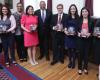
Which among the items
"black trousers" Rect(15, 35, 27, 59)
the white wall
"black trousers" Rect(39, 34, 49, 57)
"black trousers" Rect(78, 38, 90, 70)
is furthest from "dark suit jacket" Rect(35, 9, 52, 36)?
"black trousers" Rect(78, 38, 90, 70)

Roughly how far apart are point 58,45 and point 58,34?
12.0 inches

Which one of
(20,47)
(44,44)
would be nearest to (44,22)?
(44,44)

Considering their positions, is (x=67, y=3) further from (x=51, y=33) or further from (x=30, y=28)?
(x=30, y=28)

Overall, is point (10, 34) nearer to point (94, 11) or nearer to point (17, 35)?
→ point (17, 35)

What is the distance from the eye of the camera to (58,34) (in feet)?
16.9

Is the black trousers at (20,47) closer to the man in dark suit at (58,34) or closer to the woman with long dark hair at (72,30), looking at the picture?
the man in dark suit at (58,34)

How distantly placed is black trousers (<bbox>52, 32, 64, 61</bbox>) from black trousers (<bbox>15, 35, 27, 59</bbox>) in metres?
0.80

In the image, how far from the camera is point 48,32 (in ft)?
17.9

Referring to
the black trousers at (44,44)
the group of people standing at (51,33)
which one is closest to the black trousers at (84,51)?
the group of people standing at (51,33)

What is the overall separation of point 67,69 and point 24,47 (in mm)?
1320

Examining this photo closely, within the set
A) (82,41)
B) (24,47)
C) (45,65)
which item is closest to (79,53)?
(82,41)

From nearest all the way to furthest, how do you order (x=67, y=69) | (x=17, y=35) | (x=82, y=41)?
(x=82, y=41) < (x=67, y=69) < (x=17, y=35)

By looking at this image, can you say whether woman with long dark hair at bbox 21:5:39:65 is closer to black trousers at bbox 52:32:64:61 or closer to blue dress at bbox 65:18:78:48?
black trousers at bbox 52:32:64:61

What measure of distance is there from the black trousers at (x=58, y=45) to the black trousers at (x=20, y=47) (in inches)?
31.6
